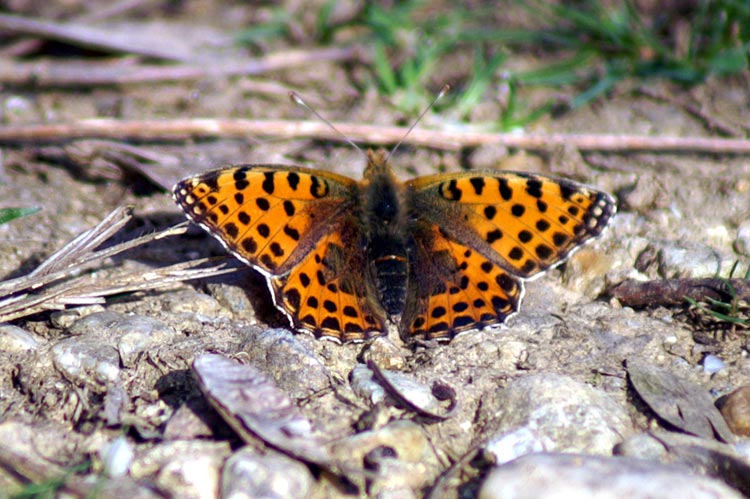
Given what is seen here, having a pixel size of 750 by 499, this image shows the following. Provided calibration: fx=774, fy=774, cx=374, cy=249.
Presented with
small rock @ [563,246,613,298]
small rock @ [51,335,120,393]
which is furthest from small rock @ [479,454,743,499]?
small rock @ [51,335,120,393]

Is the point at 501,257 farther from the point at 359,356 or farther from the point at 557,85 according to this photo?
the point at 557,85

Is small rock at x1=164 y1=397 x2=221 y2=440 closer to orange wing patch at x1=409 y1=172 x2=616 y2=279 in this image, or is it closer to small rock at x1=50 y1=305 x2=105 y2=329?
small rock at x1=50 y1=305 x2=105 y2=329

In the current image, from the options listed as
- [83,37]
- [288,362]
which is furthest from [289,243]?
[83,37]

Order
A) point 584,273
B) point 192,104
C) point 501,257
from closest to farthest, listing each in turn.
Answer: point 501,257 → point 584,273 → point 192,104

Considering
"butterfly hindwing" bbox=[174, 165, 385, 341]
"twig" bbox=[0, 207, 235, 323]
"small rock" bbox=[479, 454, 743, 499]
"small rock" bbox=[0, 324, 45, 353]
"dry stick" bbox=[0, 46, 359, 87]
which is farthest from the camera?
"dry stick" bbox=[0, 46, 359, 87]

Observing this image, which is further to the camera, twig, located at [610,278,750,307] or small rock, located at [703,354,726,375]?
twig, located at [610,278,750,307]

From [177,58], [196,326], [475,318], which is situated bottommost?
[196,326]

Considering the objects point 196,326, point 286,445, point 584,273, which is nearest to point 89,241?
point 196,326
